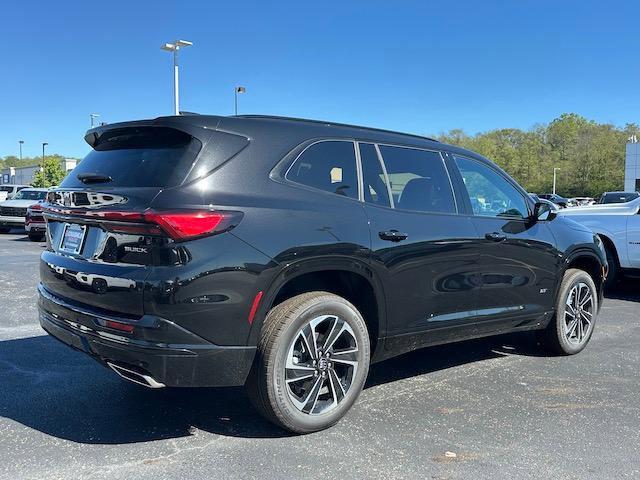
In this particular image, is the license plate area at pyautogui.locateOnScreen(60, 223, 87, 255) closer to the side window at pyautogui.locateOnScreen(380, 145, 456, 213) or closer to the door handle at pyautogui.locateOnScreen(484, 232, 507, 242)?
the side window at pyautogui.locateOnScreen(380, 145, 456, 213)

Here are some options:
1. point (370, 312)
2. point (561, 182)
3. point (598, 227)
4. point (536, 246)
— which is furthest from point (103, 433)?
point (561, 182)

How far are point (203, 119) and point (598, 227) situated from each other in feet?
22.9

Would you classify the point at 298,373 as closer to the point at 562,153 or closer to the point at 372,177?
the point at 372,177

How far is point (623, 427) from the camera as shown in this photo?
3705mm

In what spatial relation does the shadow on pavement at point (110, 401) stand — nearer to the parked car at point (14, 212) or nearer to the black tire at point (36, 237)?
the black tire at point (36, 237)

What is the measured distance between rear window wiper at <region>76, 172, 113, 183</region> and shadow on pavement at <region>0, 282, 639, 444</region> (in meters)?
1.51

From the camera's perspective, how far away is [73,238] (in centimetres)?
343

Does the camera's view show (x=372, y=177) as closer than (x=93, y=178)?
No

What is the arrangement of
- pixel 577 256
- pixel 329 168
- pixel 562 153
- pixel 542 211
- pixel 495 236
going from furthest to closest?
pixel 562 153, pixel 577 256, pixel 542 211, pixel 495 236, pixel 329 168

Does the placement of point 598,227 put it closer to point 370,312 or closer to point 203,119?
point 370,312

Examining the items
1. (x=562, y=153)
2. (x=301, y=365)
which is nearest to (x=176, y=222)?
(x=301, y=365)

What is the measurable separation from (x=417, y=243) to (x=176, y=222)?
1.69 meters

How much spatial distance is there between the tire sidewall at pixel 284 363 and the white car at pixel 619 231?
19.7 feet

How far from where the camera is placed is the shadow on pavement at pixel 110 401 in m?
3.53
